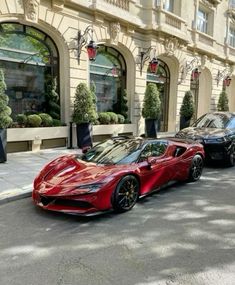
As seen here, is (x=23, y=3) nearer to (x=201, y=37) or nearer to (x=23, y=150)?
(x=23, y=150)

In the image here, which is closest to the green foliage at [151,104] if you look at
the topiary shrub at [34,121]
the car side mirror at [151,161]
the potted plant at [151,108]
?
the potted plant at [151,108]

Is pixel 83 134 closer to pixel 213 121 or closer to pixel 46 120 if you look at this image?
pixel 46 120

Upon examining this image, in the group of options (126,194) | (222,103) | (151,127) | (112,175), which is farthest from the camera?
(222,103)

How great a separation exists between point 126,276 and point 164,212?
210cm

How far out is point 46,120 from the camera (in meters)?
10.8

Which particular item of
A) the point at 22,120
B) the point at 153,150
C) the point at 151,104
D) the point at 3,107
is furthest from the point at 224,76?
the point at 153,150

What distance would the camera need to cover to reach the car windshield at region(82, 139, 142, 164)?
222 inches

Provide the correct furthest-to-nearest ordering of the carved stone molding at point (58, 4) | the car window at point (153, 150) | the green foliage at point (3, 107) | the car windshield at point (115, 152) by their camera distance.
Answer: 1. the carved stone molding at point (58, 4)
2. the green foliage at point (3, 107)
3. the car window at point (153, 150)
4. the car windshield at point (115, 152)

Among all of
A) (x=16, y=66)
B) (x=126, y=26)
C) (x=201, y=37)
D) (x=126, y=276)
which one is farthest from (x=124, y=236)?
(x=201, y=37)

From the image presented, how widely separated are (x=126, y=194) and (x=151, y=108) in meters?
9.16

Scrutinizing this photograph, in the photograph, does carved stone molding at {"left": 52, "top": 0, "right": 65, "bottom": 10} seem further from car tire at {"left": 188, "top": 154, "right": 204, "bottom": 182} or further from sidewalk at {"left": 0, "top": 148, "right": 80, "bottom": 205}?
car tire at {"left": 188, "top": 154, "right": 204, "bottom": 182}

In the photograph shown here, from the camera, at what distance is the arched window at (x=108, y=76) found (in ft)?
44.1

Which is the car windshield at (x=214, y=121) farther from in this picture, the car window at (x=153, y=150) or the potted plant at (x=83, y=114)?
the car window at (x=153, y=150)

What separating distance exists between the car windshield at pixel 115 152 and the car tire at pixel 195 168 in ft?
5.22
